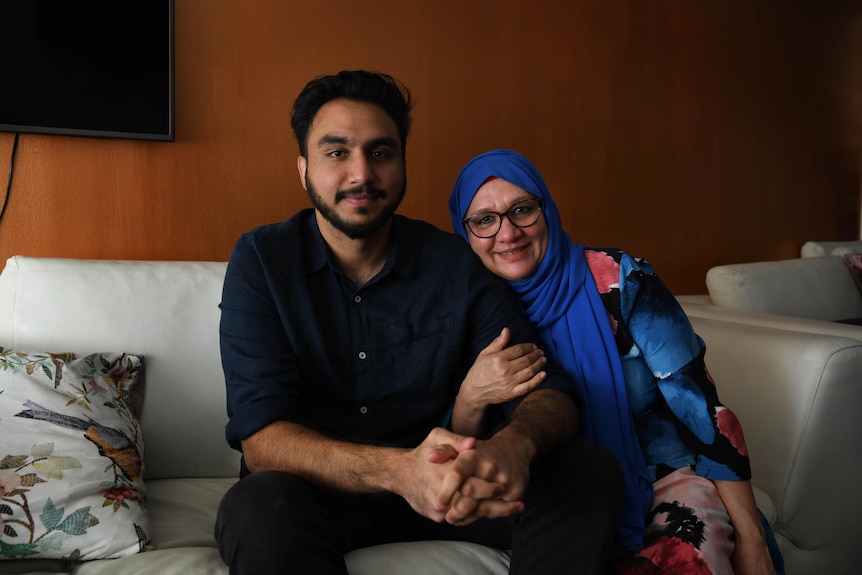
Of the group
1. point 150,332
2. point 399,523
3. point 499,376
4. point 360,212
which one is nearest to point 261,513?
point 399,523

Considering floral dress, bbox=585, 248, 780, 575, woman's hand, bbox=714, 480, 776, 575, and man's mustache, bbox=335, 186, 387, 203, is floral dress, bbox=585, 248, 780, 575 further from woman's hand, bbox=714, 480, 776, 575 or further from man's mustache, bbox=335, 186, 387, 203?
man's mustache, bbox=335, 186, 387, 203

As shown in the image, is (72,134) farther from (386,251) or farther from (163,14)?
(386,251)

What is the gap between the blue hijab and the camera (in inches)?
58.8

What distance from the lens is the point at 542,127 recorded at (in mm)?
2725

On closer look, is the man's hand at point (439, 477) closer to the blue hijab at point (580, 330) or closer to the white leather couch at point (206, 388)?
the blue hijab at point (580, 330)

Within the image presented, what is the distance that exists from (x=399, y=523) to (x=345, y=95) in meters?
0.95

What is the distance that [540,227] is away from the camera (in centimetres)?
165

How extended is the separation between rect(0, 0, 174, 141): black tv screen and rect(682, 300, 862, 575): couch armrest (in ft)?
5.91

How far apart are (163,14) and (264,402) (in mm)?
1260

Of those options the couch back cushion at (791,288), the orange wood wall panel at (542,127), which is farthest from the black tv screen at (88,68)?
the couch back cushion at (791,288)

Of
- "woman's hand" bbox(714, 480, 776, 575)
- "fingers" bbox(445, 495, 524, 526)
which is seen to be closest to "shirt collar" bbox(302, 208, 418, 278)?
"fingers" bbox(445, 495, 524, 526)

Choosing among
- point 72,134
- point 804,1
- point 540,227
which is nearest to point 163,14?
point 72,134

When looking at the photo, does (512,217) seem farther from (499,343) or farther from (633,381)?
(633,381)

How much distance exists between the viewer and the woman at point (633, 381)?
1407 mm
